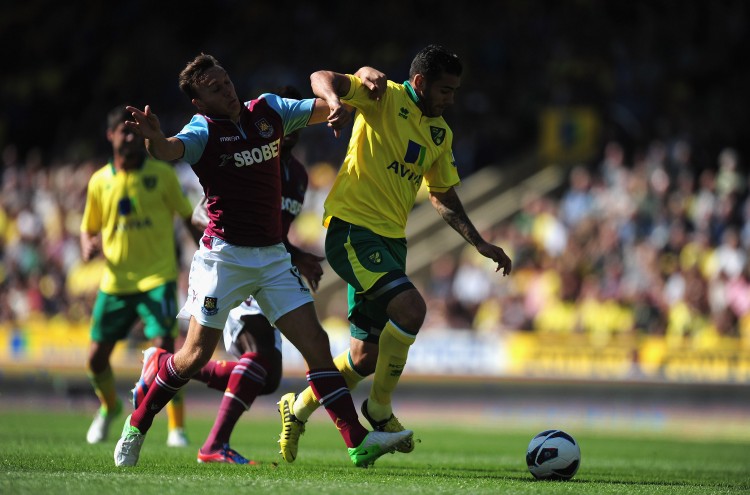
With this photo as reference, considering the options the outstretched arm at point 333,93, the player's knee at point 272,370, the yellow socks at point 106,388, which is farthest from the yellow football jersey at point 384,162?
the yellow socks at point 106,388

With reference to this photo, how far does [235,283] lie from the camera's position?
805 cm

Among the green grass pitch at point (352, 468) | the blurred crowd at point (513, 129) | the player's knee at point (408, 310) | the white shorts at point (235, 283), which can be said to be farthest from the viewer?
the blurred crowd at point (513, 129)

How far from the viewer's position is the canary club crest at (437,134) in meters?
8.76

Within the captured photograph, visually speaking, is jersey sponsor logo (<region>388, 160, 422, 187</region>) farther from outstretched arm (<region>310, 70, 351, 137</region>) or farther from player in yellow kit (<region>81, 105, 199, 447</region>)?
player in yellow kit (<region>81, 105, 199, 447</region>)

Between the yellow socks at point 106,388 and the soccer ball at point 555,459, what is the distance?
4705 millimetres

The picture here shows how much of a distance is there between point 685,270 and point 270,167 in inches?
469

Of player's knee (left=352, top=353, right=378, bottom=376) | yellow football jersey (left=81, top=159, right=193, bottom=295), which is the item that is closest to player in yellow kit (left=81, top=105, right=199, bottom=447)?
yellow football jersey (left=81, top=159, right=193, bottom=295)

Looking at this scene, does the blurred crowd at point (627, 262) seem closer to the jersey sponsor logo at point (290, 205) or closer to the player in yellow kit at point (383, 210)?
the jersey sponsor logo at point (290, 205)

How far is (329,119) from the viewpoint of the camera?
25.1 feet

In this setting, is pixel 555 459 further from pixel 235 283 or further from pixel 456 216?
pixel 235 283

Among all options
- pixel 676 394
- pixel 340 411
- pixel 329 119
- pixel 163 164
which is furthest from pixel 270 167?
pixel 676 394

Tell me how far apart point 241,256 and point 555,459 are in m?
2.49

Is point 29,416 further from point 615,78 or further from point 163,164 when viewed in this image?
point 615,78

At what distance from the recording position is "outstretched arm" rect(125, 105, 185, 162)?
7238mm
